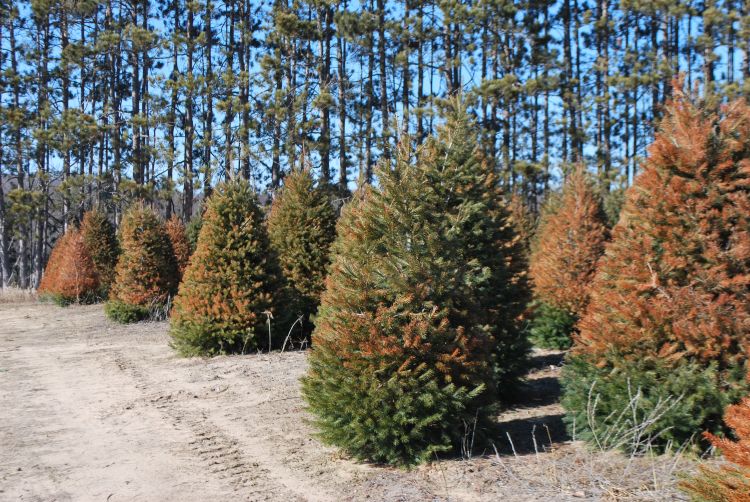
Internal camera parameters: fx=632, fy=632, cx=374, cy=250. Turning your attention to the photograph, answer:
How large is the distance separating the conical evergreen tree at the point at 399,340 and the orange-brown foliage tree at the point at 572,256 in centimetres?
483

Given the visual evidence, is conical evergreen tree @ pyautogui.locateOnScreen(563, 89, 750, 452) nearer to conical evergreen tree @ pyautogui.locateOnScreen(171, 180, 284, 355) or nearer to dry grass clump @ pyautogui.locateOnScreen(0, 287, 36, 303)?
conical evergreen tree @ pyautogui.locateOnScreen(171, 180, 284, 355)

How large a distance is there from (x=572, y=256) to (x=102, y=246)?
15.1 m

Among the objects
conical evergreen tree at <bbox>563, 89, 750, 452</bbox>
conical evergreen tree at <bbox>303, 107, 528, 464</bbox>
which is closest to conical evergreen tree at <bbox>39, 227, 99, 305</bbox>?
conical evergreen tree at <bbox>303, 107, 528, 464</bbox>

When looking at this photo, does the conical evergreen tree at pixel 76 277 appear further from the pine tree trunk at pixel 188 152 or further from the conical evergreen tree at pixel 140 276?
the pine tree trunk at pixel 188 152

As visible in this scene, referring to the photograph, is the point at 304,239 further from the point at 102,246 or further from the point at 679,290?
the point at 102,246

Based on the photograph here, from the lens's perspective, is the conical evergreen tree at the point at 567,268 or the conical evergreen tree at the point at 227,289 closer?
the conical evergreen tree at the point at 227,289

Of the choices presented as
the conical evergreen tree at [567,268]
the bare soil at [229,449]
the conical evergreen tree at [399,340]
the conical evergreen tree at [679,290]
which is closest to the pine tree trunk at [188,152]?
the bare soil at [229,449]

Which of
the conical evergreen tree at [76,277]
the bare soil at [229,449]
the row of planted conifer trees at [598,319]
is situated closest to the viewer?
the bare soil at [229,449]

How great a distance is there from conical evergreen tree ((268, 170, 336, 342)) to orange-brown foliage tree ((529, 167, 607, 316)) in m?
3.57

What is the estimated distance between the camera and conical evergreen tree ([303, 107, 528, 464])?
467cm

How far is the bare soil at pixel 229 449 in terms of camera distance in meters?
4.34

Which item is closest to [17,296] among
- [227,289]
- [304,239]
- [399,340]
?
[304,239]

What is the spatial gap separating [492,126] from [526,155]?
8.97 meters

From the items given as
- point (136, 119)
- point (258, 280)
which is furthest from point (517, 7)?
point (258, 280)
